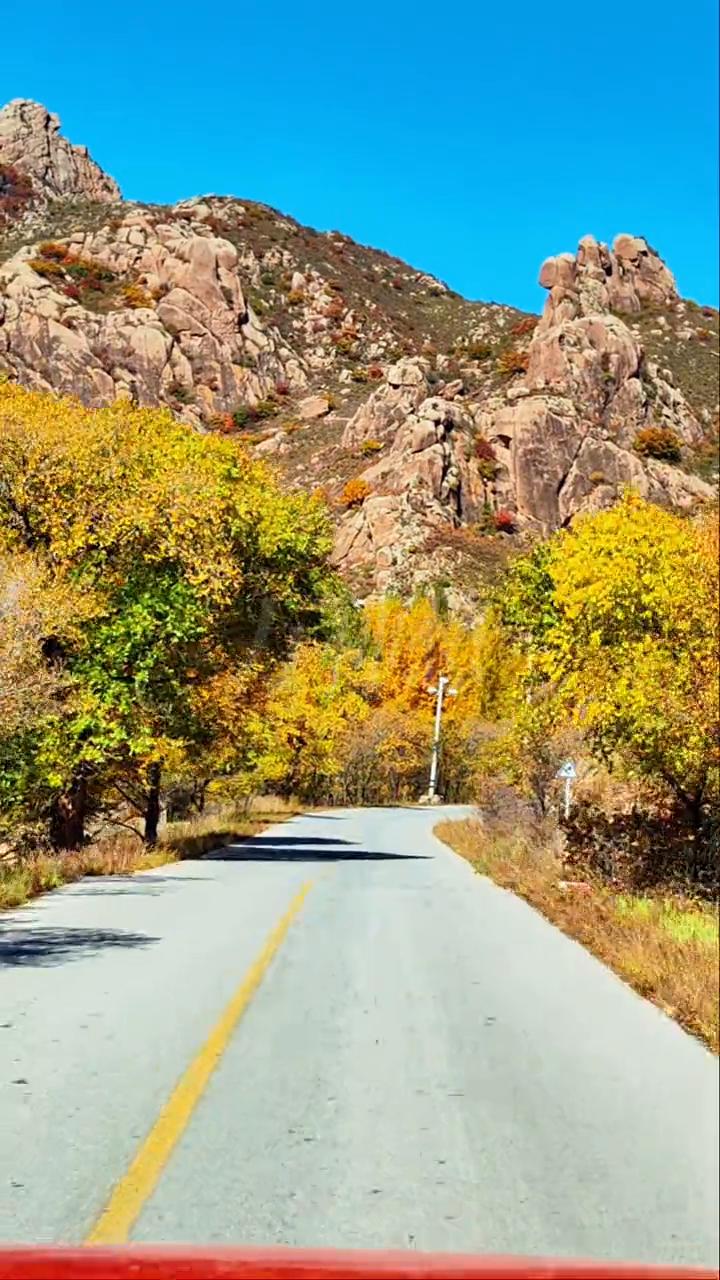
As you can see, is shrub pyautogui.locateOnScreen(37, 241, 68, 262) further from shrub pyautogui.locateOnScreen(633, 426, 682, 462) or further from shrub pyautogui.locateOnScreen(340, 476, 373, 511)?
shrub pyautogui.locateOnScreen(633, 426, 682, 462)

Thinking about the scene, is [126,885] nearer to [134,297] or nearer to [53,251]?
[134,297]

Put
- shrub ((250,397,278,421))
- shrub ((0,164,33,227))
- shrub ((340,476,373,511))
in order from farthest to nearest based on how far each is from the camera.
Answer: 1. shrub ((0,164,33,227))
2. shrub ((250,397,278,421))
3. shrub ((340,476,373,511))

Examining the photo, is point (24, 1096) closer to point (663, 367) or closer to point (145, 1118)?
point (145, 1118)

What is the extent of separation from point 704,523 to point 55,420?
14.0 m

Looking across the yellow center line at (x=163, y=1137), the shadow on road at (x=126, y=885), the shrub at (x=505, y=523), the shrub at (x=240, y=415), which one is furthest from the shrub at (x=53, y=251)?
the yellow center line at (x=163, y=1137)

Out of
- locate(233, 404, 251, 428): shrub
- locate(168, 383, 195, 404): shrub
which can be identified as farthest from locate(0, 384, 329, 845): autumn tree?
locate(168, 383, 195, 404): shrub

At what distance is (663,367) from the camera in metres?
112

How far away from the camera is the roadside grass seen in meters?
16.2

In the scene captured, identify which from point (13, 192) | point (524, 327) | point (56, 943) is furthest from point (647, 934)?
point (13, 192)

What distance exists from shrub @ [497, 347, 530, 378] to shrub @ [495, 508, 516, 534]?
18687 millimetres

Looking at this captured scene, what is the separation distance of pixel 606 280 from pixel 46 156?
258 feet

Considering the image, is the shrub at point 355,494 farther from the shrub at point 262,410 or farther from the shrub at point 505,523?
the shrub at point 262,410

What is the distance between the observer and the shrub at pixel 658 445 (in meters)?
100

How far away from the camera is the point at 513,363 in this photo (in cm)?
11388
